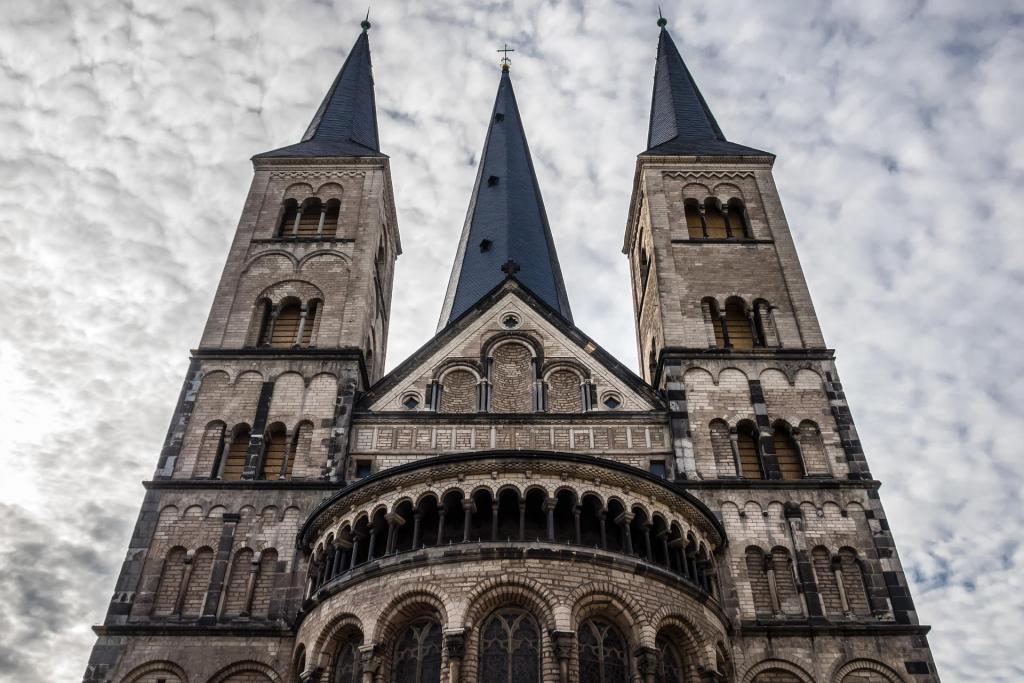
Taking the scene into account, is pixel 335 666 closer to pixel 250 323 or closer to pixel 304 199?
pixel 250 323

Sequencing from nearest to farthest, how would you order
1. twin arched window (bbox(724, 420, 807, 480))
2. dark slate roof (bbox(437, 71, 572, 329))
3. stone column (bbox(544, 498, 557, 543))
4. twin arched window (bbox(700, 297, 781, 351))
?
stone column (bbox(544, 498, 557, 543)), twin arched window (bbox(724, 420, 807, 480)), twin arched window (bbox(700, 297, 781, 351)), dark slate roof (bbox(437, 71, 572, 329))

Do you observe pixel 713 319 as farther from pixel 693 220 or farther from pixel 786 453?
pixel 786 453

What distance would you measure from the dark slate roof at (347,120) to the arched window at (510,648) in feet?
58.9

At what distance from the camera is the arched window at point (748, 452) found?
21203 millimetres

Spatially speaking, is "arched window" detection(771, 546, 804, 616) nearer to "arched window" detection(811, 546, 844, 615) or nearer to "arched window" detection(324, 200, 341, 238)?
"arched window" detection(811, 546, 844, 615)

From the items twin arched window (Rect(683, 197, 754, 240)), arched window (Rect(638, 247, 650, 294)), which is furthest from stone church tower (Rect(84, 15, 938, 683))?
arched window (Rect(638, 247, 650, 294))

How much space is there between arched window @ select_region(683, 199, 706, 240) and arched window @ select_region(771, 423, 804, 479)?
7299 millimetres

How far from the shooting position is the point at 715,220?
27750mm

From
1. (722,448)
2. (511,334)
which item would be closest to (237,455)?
(511,334)

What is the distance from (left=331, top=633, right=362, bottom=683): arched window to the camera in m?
15.8

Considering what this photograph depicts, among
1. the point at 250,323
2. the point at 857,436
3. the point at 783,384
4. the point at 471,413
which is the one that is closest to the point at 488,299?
the point at 471,413

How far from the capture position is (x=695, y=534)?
1828cm

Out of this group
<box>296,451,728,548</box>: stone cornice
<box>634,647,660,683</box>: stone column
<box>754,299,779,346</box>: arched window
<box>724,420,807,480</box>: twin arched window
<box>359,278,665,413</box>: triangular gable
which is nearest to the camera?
<box>634,647,660,683</box>: stone column

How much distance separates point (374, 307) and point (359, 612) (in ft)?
43.1
